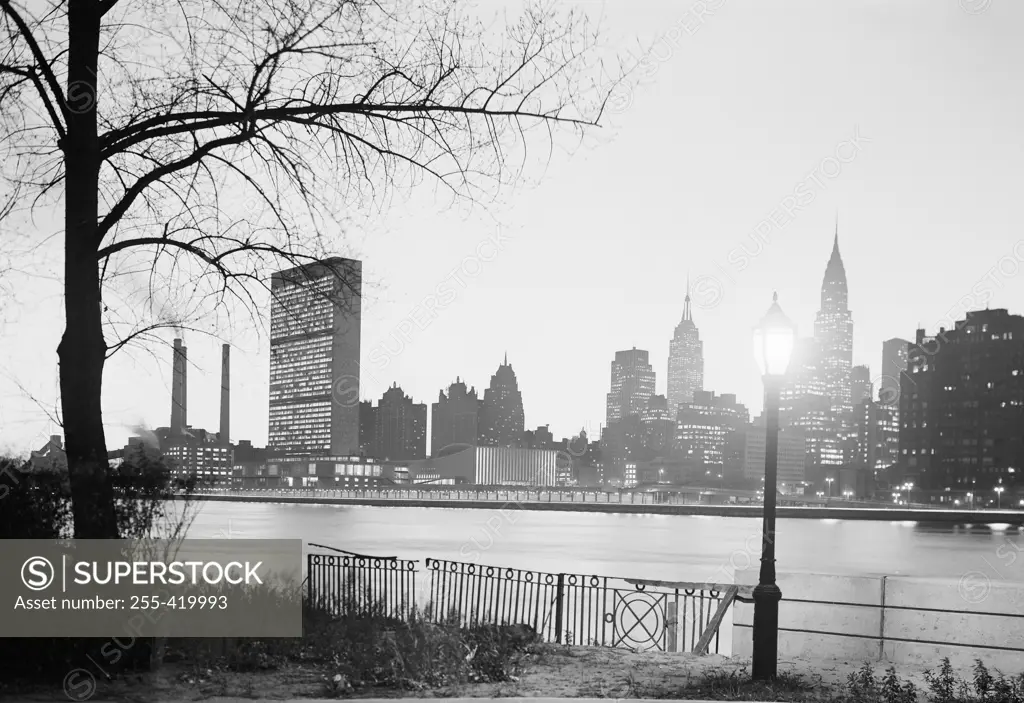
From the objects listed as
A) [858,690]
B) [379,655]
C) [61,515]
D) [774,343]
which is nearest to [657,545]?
[774,343]

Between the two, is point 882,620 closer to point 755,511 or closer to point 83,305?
point 83,305

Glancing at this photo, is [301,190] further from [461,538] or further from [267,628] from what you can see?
[461,538]

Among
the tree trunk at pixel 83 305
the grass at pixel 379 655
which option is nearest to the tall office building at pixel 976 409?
the grass at pixel 379 655

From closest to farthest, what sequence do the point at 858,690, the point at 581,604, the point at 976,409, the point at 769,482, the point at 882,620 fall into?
the point at 858,690
the point at 769,482
the point at 882,620
the point at 581,604
the point at 976,409

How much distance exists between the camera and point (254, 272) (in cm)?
967

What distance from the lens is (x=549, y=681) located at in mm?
10250

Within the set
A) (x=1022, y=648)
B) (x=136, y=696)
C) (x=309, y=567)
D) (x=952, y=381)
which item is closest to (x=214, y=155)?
(x=136, y=696)

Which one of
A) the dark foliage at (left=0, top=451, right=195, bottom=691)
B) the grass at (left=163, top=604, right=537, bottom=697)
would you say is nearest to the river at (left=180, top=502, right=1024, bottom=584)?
the grass at (left=163, top=604, right=537, bottom=697)

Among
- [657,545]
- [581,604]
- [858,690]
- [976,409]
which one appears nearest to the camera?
[858,690]

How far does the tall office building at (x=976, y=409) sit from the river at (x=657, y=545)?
1376 centimetres

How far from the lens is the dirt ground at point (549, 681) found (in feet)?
27.7

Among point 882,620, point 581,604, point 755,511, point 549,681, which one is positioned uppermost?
point 549,681

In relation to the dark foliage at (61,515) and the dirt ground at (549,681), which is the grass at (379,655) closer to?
the dirt ground at (549,681)

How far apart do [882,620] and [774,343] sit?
5.68 metres
